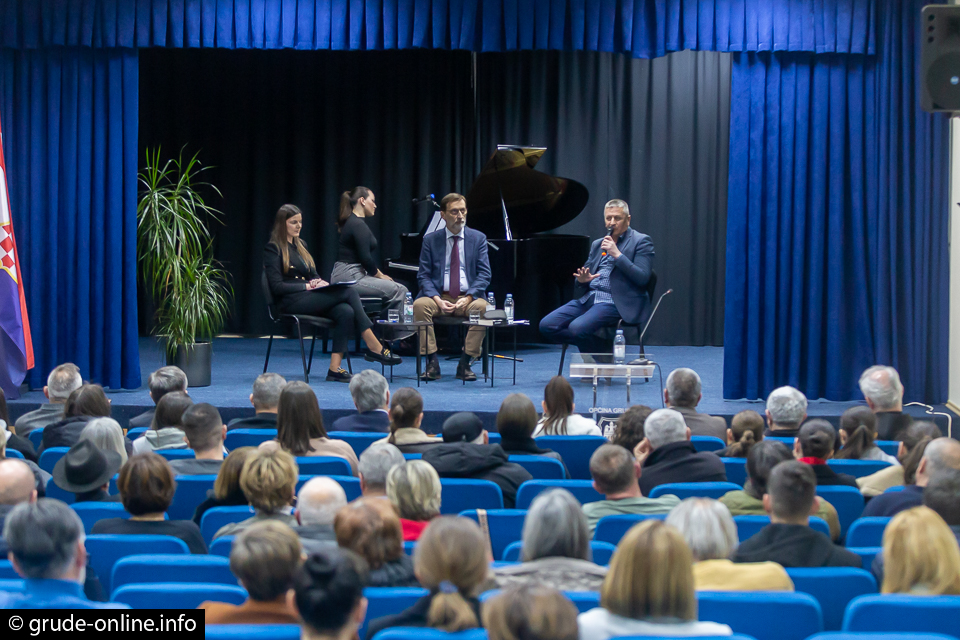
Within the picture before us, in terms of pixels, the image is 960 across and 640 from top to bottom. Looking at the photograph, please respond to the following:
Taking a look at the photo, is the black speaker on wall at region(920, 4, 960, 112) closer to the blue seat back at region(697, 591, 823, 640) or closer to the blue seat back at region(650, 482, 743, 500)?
the blue seat back at region(650, 482, 743, 500)

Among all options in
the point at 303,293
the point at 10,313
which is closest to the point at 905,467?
the point at 303,293

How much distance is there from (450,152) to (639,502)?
7.45m

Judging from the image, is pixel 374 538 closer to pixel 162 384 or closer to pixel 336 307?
pixel 162 384

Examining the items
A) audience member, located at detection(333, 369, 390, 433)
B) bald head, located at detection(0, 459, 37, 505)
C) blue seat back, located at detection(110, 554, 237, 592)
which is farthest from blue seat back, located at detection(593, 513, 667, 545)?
audience member, located at detection(333, 369, 390, 433)

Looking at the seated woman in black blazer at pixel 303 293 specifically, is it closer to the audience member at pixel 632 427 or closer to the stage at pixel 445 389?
the stage at pixel 445 389

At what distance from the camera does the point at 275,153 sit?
1041 centimetres

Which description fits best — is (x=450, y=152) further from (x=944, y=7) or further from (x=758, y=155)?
(x=944, y=7)

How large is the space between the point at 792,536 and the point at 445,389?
4222 mm

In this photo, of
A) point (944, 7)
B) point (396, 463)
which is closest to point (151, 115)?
point (944, 7)

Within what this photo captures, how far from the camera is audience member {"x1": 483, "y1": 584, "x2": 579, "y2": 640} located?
5.74 ft

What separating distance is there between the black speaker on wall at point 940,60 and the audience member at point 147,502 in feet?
14.1

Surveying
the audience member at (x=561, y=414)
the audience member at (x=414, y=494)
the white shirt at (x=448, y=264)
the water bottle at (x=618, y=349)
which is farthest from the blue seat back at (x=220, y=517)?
the white shirt at (x=448, y=264)

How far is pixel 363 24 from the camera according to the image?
660 centimetres

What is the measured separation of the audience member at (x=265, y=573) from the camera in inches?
81.0
